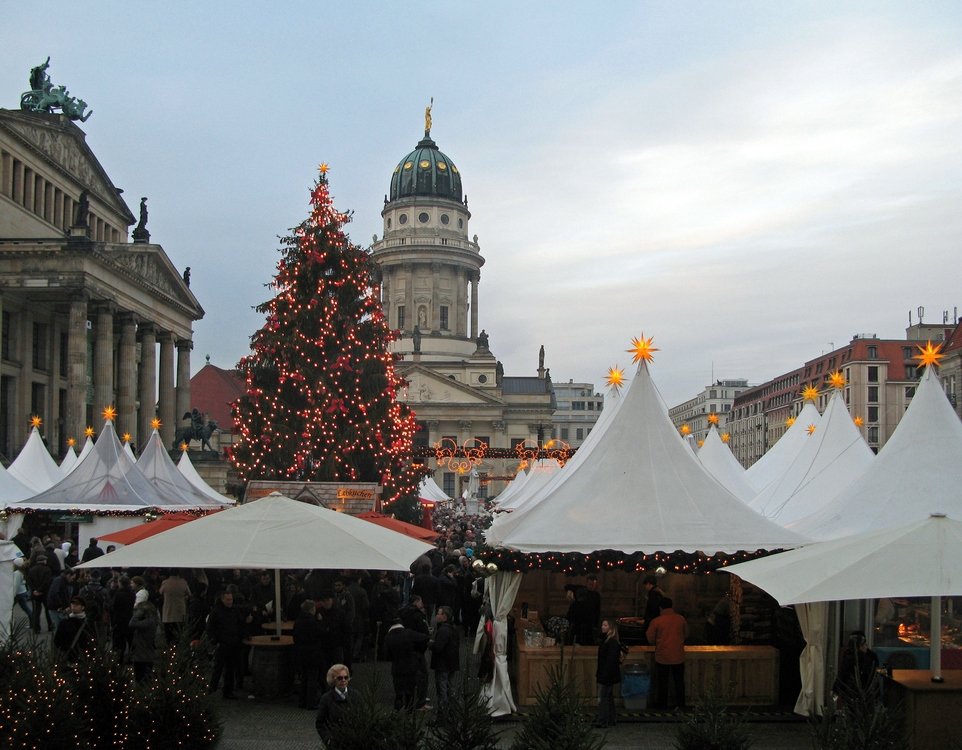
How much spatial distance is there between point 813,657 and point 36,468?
2365 centimetres

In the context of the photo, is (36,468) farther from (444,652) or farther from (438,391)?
(438,391)

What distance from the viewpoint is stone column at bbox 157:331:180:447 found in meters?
54.7

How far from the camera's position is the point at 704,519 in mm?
13914

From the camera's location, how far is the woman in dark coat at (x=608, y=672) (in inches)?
460

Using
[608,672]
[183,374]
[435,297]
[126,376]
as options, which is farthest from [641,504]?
[435,297]

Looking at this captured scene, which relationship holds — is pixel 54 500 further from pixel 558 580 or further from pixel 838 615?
pixel 838 615

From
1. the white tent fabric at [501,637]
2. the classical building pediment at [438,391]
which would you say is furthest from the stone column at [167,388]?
the white tent fabric at [501,637]

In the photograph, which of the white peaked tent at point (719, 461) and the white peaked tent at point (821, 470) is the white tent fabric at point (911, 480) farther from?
the white peaked tent at point (719, 461)

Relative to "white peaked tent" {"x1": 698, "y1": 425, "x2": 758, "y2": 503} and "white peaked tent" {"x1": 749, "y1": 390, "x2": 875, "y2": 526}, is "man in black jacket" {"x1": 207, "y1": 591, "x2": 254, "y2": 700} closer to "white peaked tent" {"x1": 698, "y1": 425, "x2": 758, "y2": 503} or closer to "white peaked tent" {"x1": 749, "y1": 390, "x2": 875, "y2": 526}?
"white peaked tent" {"x1": 749, "y1": 390, "x2": 875, "y2": 526}

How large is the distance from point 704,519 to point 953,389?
65.5 metres

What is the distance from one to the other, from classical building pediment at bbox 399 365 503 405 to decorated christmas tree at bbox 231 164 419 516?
2644 inches

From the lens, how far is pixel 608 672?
11688 mm

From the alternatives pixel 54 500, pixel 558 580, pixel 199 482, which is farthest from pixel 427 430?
pixel 558 580

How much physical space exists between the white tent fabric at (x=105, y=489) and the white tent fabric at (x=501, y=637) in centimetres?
1316
